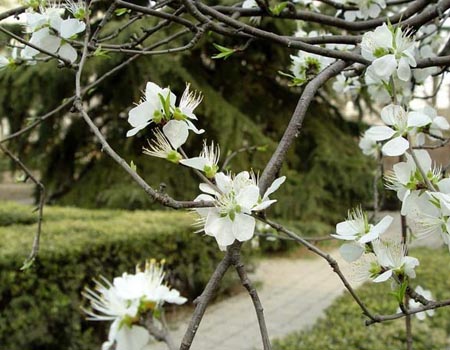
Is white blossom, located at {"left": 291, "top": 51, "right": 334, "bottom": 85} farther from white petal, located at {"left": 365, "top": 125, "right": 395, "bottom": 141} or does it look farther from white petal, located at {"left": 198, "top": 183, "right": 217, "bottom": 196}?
white petal, located at {"left": 198, "top": 183, "right": 217, "bottom": 196}

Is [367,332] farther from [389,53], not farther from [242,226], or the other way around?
[242,226]

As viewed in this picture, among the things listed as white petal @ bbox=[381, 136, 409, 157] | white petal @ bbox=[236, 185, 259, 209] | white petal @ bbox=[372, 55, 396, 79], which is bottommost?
white petal @ bbox=[236, 185, 259, 209]

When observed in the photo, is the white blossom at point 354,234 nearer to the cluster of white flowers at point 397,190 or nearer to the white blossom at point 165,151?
the cluster of white flowers at point 397,190

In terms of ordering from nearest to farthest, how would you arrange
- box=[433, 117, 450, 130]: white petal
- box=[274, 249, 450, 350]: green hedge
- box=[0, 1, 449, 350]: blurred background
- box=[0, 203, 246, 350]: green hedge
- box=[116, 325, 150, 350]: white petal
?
box=[116, 325, 150, 350]: white petal, box=[433, 117, 450, 130]: white petal, box=[274, 249, 450, 350]: green hedge, box=[0, 203, 246, 350]: green hedge, box=[0, 1, 449, 350]: blurred background

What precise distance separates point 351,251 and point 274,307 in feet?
13.6

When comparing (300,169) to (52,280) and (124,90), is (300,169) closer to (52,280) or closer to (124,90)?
(124,90)

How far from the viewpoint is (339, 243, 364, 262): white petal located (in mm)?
753

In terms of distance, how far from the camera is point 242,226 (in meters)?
0.61

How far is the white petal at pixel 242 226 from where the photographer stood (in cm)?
61

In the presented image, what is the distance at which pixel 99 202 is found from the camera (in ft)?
21.8

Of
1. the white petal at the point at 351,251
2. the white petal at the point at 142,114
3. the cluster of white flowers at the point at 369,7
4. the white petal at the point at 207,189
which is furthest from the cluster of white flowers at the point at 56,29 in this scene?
the cluster of white flowers at the point at 369,7

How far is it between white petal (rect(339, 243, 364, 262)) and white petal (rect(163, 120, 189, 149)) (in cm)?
27

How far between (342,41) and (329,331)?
245 cm

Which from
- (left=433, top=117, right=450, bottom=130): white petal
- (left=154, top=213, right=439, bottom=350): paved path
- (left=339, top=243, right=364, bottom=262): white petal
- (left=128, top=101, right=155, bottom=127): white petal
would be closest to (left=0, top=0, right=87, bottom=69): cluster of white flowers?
(left=128, top=101, right=155, bottom=127): white petal
